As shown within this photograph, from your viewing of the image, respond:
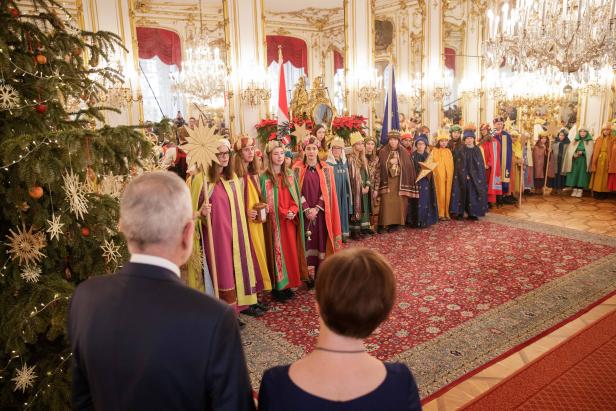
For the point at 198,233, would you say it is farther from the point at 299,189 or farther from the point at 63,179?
the point at 63,179

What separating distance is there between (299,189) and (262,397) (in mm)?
4196

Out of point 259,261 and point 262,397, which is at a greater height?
point 262,397

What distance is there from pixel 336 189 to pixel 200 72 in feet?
12.2

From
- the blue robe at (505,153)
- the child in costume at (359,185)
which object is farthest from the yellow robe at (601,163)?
the child in costume at (359,185)

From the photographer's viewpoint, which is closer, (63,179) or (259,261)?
(63,179)

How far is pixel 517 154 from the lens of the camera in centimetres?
1068

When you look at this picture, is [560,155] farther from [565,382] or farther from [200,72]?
[565,382]

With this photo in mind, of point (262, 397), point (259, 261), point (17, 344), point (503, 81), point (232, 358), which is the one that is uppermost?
point (503, 81)

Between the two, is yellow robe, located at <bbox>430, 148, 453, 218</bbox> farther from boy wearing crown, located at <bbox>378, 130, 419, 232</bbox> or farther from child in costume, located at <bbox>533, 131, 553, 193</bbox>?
child in costume, located at <bbox>533, 131, 553, 193</bbox>

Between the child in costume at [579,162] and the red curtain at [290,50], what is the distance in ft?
23.4

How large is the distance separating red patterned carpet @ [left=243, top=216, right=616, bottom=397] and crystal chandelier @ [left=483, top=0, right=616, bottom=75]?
9.18 ft

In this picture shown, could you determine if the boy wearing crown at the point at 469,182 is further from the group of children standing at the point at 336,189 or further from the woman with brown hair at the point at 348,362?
the woman with brown hair at the point at 348,362

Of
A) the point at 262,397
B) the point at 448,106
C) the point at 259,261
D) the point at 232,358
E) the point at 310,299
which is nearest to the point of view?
the point at 232,358

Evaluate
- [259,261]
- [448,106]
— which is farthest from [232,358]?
[448,106]
